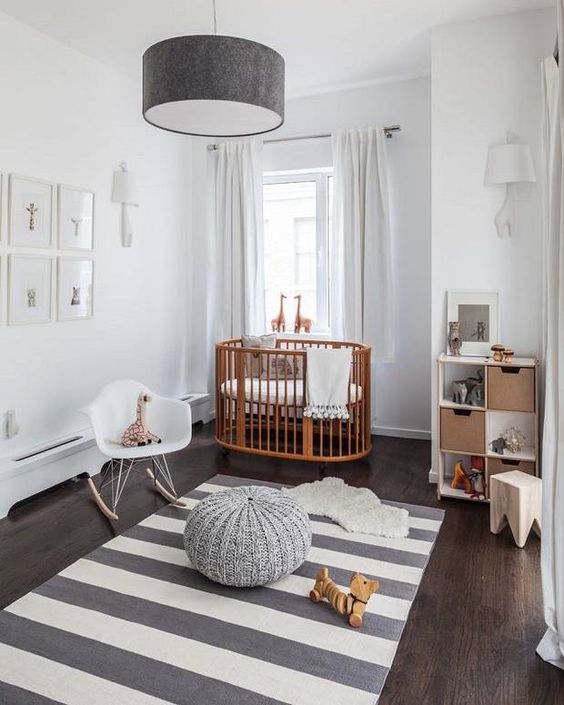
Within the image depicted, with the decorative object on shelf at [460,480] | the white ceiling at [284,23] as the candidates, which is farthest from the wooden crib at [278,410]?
the white ceiling at [284,23]

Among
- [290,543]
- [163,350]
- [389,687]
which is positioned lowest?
[389,687]

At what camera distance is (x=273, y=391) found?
3924 millimetres

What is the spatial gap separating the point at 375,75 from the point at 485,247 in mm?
1819

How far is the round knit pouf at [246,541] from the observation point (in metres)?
2.16

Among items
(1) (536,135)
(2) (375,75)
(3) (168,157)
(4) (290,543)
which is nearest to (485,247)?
(1) (536,135)

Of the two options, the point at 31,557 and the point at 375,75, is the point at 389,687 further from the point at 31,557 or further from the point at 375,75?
the point at 375,75

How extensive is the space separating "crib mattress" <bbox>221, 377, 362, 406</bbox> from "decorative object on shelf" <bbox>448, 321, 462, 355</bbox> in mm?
740

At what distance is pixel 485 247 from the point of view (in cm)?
331

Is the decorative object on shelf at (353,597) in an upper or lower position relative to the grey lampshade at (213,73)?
lower

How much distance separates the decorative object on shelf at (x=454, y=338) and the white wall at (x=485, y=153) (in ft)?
0.40

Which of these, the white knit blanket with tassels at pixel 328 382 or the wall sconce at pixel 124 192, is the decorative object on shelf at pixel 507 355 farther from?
the wall sconce at pixel 124 192

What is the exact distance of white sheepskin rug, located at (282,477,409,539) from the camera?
281cm

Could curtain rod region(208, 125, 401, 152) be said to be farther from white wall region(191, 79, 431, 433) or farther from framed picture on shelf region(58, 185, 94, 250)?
framed picture on shelf region(58, 185, 94, 250)

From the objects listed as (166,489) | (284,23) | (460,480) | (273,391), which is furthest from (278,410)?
(284,23)
